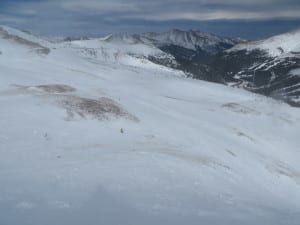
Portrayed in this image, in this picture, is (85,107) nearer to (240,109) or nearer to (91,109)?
(91,109)

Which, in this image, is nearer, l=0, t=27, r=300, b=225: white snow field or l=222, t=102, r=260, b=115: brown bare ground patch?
l=0, t=27, r=300, b=225: white snow field

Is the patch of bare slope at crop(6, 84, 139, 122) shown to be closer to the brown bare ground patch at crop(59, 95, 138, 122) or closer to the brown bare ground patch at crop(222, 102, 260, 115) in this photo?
the brown bare ground patch at crop(59, 95, 138, 122)

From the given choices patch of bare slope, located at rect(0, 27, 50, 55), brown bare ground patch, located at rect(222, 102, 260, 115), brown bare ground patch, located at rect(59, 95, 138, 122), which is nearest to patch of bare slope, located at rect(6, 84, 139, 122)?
Answer: brown bare ground patch, located at rect(59, 95, 138, 122)

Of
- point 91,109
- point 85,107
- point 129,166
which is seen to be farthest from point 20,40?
point 129,166

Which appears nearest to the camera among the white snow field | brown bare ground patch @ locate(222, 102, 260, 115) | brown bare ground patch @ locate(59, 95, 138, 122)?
the white snow field

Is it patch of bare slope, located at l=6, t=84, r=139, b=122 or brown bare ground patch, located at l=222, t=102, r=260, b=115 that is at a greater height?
patch of bare slope, located at l=6, t=84, r=139, b=122

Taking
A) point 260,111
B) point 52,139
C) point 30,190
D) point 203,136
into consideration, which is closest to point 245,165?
point 203,136

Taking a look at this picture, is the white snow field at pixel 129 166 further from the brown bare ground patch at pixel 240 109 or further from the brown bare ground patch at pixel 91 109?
the brown bare ground patch at pixel 240 109

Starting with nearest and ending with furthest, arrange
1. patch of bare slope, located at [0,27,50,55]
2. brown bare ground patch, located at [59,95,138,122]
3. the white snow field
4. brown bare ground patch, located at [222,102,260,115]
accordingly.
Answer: the white snow field < brown bare ground patch, located at [59,95,138,122] < brown bare ground patch, located at [222,102,260,115] < patch of bare slope, located at [0,27,50,55]

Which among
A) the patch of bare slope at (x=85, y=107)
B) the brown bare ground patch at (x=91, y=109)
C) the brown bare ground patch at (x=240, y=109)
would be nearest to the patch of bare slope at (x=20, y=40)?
the brown bare ground patch at (x=240, y=109)
